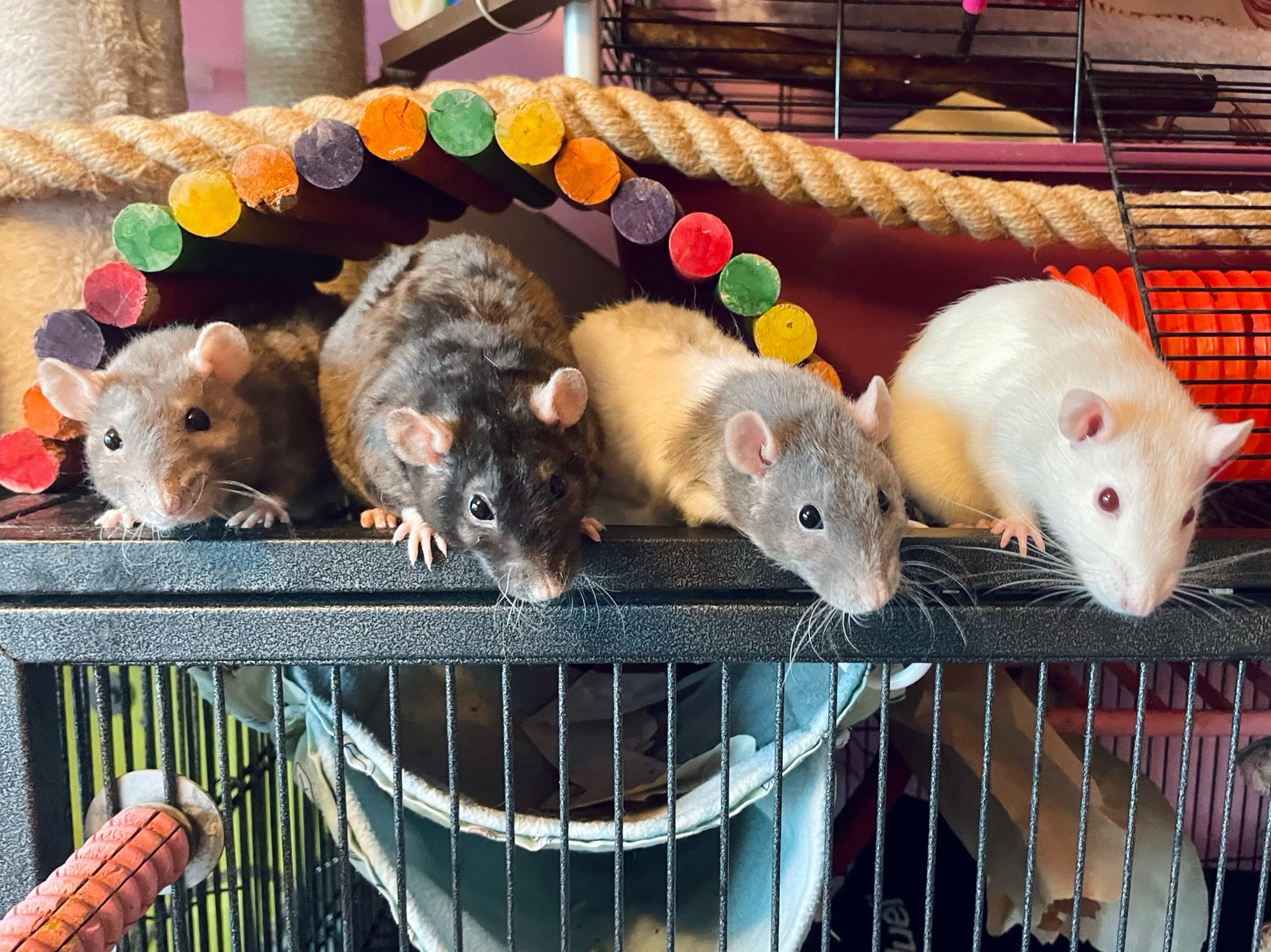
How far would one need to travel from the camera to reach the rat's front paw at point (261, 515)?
76 cm

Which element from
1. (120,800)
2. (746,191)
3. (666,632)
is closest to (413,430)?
(666,632)

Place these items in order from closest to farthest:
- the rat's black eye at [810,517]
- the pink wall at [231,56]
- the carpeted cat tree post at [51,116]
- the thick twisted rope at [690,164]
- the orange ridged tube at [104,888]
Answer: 1. the orange ridged tube at [104,888]
2. the rat's black eye at [810,517]
3. the thick twisted rope at [690,164]
4. the carpeted cat tree post at [51,116]
5. the pink wall at [231,56]

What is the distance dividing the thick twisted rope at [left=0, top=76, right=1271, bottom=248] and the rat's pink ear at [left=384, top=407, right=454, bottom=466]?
0.36m

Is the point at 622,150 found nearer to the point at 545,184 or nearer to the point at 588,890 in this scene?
the point at 545,184

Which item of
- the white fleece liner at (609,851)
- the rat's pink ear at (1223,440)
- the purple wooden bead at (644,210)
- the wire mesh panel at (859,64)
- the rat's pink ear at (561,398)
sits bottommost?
the white fleece liner at (609,851)

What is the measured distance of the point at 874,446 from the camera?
2.83 ft

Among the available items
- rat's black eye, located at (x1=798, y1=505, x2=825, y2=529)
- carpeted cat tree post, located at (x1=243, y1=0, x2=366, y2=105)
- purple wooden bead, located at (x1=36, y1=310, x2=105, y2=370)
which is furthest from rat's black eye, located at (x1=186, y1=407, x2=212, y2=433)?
carpeted cat tree post, located at (x1=243, y1=0, x2=366, y2=105)

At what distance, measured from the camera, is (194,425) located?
90 centimetres

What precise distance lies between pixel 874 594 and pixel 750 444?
20cm

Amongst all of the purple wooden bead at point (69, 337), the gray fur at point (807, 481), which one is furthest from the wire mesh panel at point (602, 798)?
the purple wooden bead at point (69, 337)

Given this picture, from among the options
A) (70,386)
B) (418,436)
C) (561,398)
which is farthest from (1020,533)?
(70,386)

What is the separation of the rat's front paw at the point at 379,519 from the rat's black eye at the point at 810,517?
0.36m

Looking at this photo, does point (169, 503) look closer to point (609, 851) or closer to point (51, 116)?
point (609, 851)

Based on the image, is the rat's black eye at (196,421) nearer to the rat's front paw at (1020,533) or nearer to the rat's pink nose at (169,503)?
the rat's pink nose at (169,503)
